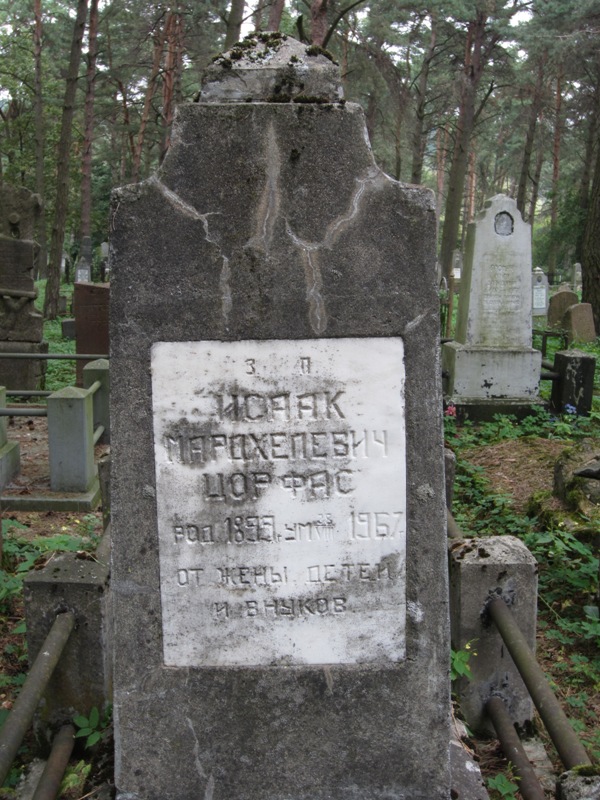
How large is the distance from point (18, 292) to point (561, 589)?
8.59m

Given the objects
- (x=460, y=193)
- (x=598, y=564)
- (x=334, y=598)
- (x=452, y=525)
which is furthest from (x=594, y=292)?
(x=334, y=598)

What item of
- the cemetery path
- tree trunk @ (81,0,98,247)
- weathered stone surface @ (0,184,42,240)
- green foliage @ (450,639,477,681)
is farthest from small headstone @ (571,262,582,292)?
green foliage @ (450,639,477,681)

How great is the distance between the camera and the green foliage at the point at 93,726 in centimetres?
266

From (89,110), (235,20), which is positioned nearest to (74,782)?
(235,20)

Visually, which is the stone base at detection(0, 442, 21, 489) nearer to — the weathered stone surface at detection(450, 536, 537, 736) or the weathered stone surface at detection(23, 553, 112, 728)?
the weathered stone surface at detection(23, 553, 112, 728)

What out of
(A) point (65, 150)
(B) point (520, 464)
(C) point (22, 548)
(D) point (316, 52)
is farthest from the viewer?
(A) point (65, 150)

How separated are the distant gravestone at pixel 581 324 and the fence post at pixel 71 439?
11.9 m

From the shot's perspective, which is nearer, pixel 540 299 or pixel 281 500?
pixel 281 500

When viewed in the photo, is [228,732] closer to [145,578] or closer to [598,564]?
[145,578]

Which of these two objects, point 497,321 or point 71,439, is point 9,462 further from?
point 497,321

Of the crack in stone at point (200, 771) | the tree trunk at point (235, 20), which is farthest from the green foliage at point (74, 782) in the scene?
the tree trunk at point (235, 20)

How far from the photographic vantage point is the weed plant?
3629 mm

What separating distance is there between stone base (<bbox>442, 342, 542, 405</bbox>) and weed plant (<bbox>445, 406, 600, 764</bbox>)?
82.8 inches

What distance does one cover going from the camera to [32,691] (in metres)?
2.27
